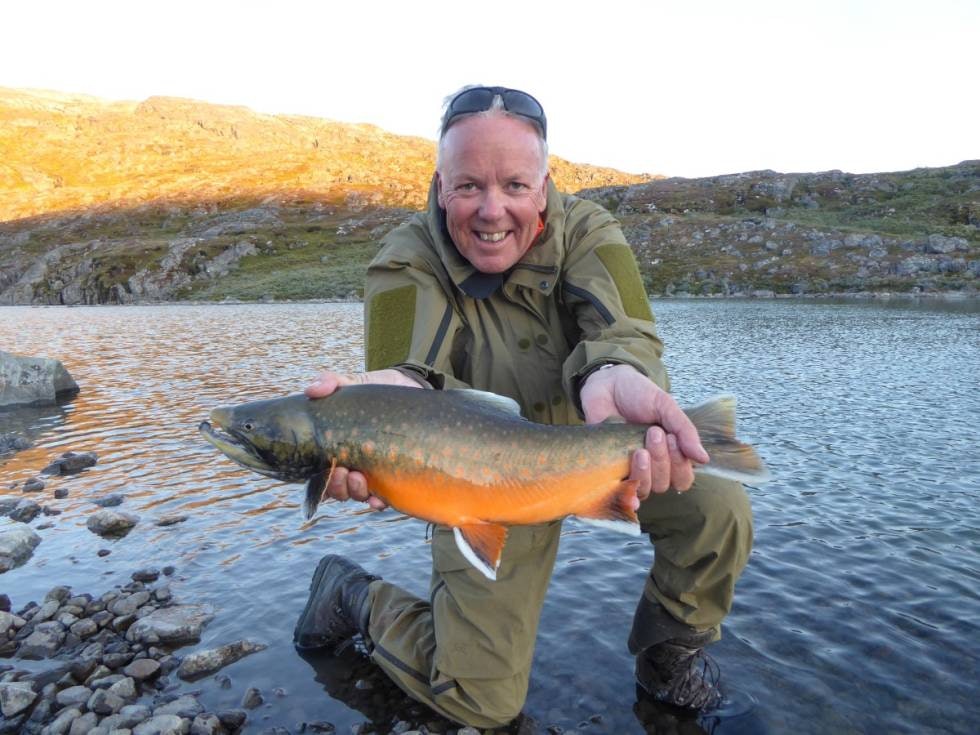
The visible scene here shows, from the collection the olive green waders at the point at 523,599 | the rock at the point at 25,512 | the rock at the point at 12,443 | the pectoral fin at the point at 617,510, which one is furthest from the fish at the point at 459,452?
the rock at the point at 12,443

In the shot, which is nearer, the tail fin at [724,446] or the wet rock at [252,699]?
the tail fin at [724,446]

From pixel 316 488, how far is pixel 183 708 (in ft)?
8.95

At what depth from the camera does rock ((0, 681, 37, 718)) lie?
5.28 metres

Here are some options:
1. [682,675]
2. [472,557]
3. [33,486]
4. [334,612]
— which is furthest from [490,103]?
[33,486]

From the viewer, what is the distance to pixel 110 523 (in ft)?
31.1

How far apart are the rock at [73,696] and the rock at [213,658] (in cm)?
69

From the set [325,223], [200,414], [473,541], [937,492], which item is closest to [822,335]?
[937,492]

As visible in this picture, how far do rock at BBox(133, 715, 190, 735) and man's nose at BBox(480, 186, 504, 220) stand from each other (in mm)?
4229

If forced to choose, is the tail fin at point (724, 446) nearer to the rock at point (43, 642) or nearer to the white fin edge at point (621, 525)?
the white fin edge at point (621, 525)

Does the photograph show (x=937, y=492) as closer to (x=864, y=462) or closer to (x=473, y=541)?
(x=864, y=462)

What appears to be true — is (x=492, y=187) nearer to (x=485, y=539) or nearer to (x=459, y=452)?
(x=459, y=452)

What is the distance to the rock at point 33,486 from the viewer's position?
11.4 meters

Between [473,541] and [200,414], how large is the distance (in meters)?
15.1

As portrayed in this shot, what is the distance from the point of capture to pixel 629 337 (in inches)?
184
